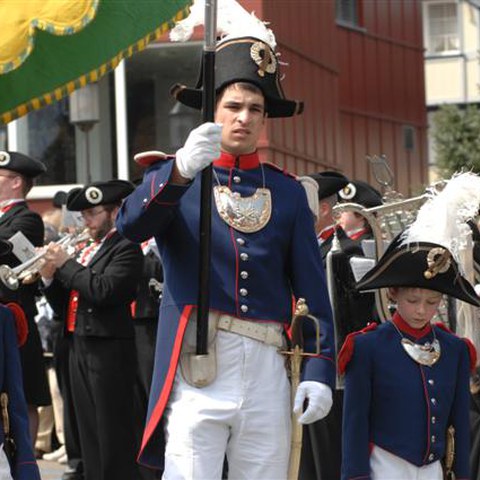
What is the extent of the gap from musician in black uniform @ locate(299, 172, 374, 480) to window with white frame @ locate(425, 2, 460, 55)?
36489 mm

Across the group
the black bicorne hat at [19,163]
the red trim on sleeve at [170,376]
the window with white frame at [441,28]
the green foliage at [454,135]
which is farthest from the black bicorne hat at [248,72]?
the window with white frame at [441,28]

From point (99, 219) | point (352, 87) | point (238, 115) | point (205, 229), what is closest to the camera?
point (205, 229)

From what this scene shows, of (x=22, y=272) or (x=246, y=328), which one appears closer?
(x=246, y=328)

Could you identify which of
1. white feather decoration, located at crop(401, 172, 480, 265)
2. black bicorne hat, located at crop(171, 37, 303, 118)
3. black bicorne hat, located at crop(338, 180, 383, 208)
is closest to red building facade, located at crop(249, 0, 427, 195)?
black bicorne hat, located at crop(338, 180, 383, 208)

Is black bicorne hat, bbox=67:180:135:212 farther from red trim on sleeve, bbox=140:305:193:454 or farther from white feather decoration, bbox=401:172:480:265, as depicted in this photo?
red trim on sleeve, bbox=140:305:193:454

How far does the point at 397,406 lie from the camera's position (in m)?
6.37

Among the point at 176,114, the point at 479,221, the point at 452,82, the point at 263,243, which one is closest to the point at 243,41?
the point at 263,243

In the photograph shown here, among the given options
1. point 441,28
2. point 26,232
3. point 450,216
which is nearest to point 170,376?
point 450,216

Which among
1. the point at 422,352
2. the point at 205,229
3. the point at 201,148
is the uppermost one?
the point at 201,148

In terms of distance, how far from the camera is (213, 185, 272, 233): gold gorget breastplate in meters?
5.62

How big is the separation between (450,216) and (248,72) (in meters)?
1.64

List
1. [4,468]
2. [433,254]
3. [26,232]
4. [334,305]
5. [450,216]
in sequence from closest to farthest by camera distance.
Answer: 1. [4,468]
2. [433,254]
3. [450,216]
4. [334,305]
5. [26,232]

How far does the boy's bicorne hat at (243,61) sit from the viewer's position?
570 cm

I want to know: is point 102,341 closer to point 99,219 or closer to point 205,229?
point 99,219
